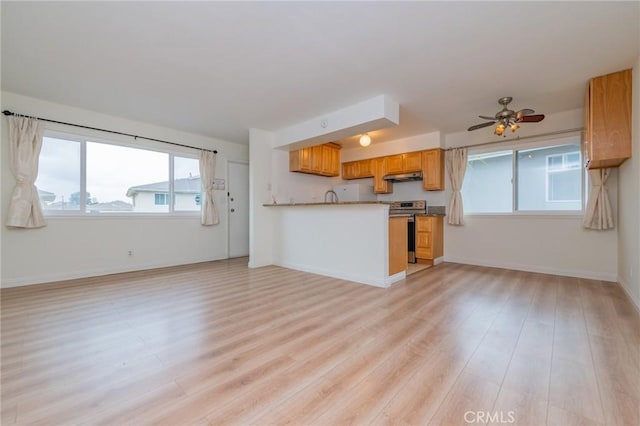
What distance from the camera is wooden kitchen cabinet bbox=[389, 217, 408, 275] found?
3652mm

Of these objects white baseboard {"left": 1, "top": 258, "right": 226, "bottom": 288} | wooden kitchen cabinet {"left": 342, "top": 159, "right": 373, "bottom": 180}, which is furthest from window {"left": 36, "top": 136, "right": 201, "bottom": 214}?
wooden kitchen cabinet {"left": 342, "top": 159, "right": 373, "bottom": 180}

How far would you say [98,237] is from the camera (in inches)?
165

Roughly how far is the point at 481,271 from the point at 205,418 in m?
4.49

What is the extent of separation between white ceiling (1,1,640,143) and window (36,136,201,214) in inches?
29.4

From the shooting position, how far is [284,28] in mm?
2238

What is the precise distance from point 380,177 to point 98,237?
529 cm

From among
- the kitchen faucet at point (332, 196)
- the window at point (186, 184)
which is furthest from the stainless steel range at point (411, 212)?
the window at point (186, 184)

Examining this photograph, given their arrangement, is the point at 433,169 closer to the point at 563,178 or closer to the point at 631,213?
the point at 563,178

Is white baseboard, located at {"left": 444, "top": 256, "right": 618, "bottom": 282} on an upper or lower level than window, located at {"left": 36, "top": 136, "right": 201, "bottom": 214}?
lower

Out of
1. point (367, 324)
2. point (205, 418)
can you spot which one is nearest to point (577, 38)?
point (367, 324)

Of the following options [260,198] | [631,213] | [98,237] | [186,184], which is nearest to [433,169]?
[631,213]

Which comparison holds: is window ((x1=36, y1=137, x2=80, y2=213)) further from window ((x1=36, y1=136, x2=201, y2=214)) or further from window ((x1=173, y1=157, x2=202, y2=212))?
window ((x1=173, y1=157, x2=202, y2=212))

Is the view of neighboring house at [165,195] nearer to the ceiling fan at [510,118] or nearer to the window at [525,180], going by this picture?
the ceiling fan at [510,118]

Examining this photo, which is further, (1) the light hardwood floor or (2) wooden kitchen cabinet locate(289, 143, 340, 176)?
(2) wooden kitchen cabinet locate(289, 143, 340, 176)
